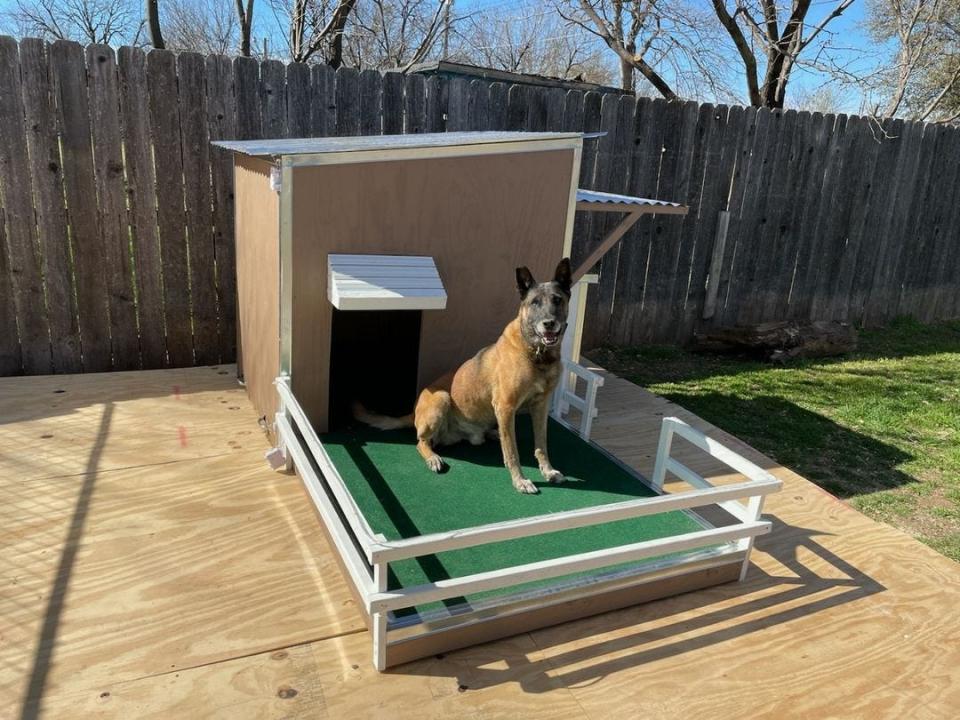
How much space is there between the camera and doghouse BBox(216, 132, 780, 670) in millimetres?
2922

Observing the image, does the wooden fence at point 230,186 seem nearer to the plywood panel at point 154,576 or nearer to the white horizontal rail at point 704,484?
the plywood panel at point 154,576

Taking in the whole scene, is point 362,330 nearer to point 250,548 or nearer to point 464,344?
point 464,344

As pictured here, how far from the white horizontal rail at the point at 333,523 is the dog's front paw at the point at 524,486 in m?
1.07

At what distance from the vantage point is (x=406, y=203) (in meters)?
4.27

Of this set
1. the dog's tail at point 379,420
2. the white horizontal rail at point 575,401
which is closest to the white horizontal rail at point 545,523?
the dog's tail at point 379,420

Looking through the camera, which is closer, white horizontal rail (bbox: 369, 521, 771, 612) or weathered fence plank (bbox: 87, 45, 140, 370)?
white horizontal rail (bbox: 369, 521, 771, 612)

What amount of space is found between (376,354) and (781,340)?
4.98 meters

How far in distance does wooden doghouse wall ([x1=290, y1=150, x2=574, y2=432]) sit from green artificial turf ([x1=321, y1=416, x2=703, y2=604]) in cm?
65

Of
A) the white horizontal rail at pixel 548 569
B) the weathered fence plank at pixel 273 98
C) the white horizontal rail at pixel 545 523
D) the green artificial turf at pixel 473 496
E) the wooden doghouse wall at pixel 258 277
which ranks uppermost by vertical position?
the weathered fence plank at pixel 273 98

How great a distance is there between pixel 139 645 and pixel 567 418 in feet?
11.9

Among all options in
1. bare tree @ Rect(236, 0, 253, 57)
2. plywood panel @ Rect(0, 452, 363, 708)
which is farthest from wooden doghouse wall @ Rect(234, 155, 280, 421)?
bare tree @ Rect(236, 0, 253, 57)

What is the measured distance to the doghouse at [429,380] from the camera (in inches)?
115

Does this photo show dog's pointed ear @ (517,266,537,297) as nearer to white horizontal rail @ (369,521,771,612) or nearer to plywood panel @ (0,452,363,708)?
white horizontal rail @ (369,521,771,612)

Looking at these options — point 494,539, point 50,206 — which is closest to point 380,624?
point 494,539
